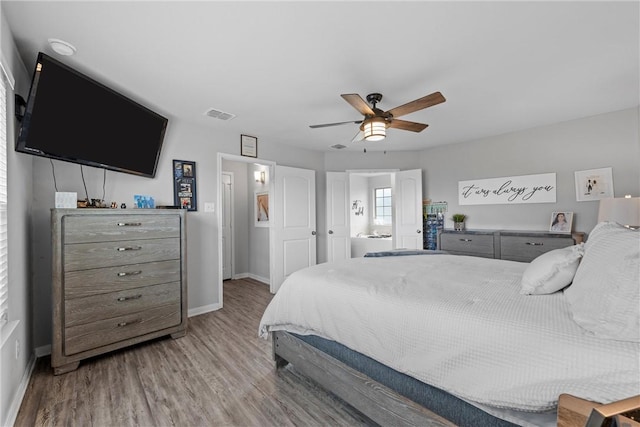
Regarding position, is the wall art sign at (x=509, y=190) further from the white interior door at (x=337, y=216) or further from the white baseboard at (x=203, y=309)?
the white baseboard at (x=203, y=309)

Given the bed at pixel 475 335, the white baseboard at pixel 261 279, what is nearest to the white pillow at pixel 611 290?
the bed at pixel 475 335

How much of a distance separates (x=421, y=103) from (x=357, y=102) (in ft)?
1.67

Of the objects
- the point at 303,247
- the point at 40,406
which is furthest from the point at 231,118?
the point at 40,406

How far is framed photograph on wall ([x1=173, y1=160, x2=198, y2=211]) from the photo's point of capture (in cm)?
337

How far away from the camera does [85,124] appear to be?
2.30m

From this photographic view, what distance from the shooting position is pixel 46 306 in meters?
2.47

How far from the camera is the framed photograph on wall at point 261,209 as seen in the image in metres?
5.18

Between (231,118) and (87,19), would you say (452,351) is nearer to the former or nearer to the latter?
(87,19)

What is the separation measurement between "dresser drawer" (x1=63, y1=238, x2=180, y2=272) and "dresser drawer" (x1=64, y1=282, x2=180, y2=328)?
25 cm

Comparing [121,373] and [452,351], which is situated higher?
[452,351]

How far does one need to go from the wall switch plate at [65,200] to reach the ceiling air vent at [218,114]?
1.49m

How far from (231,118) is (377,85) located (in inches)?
68.6

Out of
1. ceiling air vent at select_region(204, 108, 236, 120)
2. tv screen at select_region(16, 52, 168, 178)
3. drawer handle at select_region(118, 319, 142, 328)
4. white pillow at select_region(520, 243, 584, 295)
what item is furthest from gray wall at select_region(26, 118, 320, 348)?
white pillow at select_region(520, 243, 584, 295)

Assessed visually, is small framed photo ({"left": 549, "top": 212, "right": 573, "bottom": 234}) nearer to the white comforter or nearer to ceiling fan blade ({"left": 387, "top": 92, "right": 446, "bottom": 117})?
the white comforter
